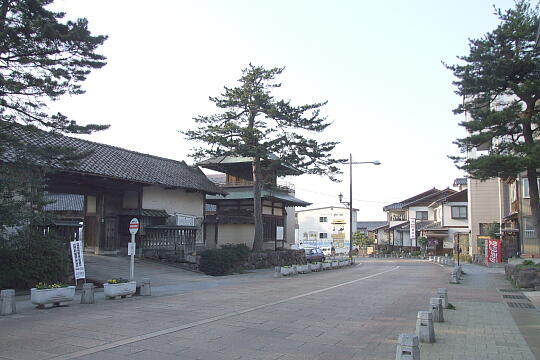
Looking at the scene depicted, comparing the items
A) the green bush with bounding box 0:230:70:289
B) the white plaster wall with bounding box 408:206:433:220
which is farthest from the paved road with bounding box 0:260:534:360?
the white plaster wall with bounding box 408:206:433:220

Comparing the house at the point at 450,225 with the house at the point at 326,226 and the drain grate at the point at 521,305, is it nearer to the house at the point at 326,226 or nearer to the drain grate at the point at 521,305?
the house at the point at 326,226

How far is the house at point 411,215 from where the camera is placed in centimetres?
6581

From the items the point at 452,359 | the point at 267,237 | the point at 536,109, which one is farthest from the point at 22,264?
the point at 267,237

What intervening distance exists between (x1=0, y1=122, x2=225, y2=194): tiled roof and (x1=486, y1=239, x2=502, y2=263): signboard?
21.4 m

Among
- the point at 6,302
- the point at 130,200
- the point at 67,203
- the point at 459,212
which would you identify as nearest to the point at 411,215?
the point at 459,212

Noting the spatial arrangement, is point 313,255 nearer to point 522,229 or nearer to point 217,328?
point 522,229

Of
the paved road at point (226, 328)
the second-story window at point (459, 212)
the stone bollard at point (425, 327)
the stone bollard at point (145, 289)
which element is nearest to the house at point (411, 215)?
the second-story window at point (459, 212)

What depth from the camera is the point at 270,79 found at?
29.2m

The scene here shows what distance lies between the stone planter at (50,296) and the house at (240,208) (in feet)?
67.0

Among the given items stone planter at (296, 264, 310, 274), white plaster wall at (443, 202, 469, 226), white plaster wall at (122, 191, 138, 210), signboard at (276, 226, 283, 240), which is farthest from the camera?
white plaster wall at (443, 202, 469, 226)

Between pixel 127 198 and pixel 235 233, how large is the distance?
11.3m

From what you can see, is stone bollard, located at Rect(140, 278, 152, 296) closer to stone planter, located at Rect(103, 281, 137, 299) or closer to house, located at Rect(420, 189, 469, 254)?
stone planter, located at Rect(103, 281, 137, 299)

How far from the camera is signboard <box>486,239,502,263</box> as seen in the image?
110 feet

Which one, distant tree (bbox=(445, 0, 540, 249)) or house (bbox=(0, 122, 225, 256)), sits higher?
distant tree (bbox=(445, 0, 540, 249))
